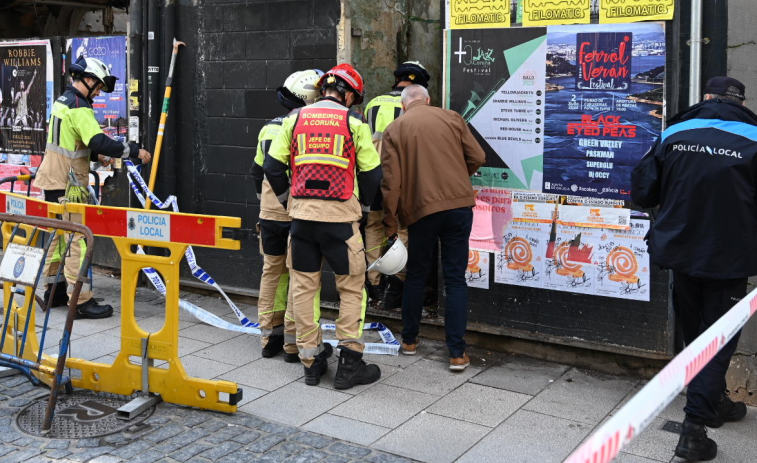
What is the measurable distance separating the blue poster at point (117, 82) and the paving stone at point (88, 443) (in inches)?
177

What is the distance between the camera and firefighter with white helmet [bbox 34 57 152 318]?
7168mm

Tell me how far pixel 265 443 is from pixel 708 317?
2.45 m

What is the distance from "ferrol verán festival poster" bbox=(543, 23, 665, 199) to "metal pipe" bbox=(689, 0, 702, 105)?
188 millimetres

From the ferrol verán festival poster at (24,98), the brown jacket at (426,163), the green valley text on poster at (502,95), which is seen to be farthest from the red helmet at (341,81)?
the ferrol verán festival poster at (24,98)

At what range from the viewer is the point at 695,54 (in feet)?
17.7

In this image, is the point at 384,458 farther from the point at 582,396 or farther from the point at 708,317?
the point at 708,317

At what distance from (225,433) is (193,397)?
432mm

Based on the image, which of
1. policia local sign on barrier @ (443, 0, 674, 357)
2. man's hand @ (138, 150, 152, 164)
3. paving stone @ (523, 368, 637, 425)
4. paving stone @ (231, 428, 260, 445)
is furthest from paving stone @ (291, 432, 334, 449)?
man's hand @ (138, 150, 152, 164)

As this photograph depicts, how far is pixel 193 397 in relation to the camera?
17.0 ft

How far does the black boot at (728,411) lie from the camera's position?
198 inches

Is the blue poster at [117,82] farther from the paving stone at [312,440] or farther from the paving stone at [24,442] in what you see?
the paving stone at [312,440]

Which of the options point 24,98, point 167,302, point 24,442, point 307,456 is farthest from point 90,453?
point 24,98

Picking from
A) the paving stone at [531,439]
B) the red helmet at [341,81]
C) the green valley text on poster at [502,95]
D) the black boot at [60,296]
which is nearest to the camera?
the paving stone at [531,439]

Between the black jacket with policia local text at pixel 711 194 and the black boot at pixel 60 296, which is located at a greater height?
the black jacket with policia local text at pixel 711 194
